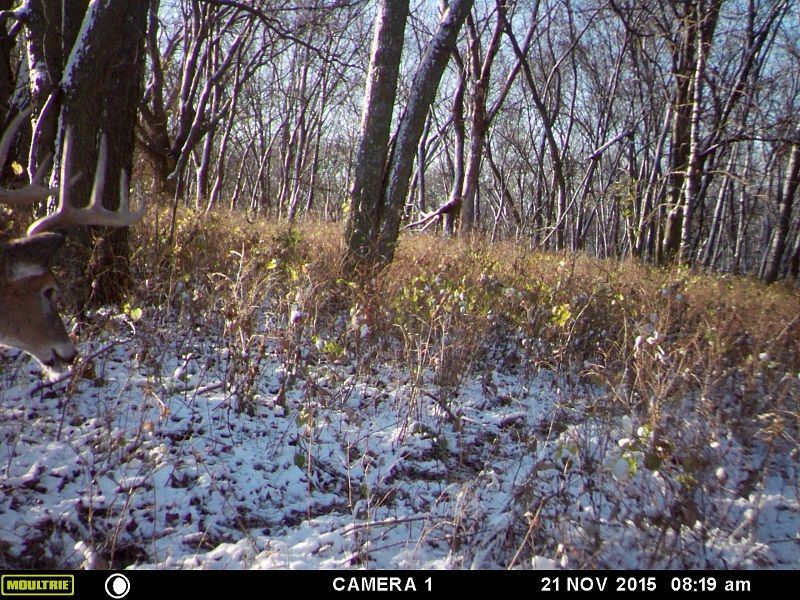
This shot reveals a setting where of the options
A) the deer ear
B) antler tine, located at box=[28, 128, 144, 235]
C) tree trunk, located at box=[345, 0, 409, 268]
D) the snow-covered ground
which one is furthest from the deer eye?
tree trunk, located at box=[345, 0, 409, 268]

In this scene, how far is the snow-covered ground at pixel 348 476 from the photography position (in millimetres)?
2619

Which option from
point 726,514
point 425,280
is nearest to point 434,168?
point 425,280

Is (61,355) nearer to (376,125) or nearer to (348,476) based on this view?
(348,476)

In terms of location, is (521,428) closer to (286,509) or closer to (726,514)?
(726,514)

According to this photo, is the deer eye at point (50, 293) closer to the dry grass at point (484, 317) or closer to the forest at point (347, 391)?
the forest at point (347, 391)

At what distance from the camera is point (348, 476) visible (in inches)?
120
